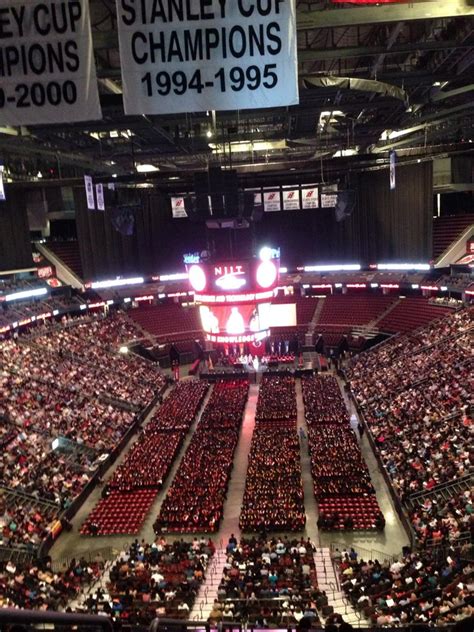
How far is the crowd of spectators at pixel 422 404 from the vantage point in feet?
61.9

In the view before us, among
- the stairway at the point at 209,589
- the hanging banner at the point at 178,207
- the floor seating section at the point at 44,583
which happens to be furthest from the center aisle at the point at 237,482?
the hanging banner at the point at 178,207

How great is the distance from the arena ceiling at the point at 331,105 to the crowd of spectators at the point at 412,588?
37.3 ft

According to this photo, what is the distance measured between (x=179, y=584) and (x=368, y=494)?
8.39 meters

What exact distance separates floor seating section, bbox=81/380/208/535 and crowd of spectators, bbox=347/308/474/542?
30.3 ft

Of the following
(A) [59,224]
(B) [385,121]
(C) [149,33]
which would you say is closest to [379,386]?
(B) [385,121]

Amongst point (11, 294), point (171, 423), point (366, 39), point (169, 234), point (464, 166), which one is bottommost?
point (171, 423)

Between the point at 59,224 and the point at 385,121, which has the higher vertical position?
the point at 385,121

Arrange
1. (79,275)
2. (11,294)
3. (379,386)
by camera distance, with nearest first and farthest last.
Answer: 1. (379,386)
2. (11,294)
3. (79,275)

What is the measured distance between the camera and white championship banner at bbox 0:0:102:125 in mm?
7840

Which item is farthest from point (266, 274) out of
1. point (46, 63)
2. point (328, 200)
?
point (328, 200)

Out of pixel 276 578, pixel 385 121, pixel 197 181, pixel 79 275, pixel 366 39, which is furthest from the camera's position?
pixel 79 275

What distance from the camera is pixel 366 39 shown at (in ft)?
53.2

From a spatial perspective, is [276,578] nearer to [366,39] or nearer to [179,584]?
[179,584]

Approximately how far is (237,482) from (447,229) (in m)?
29.2
